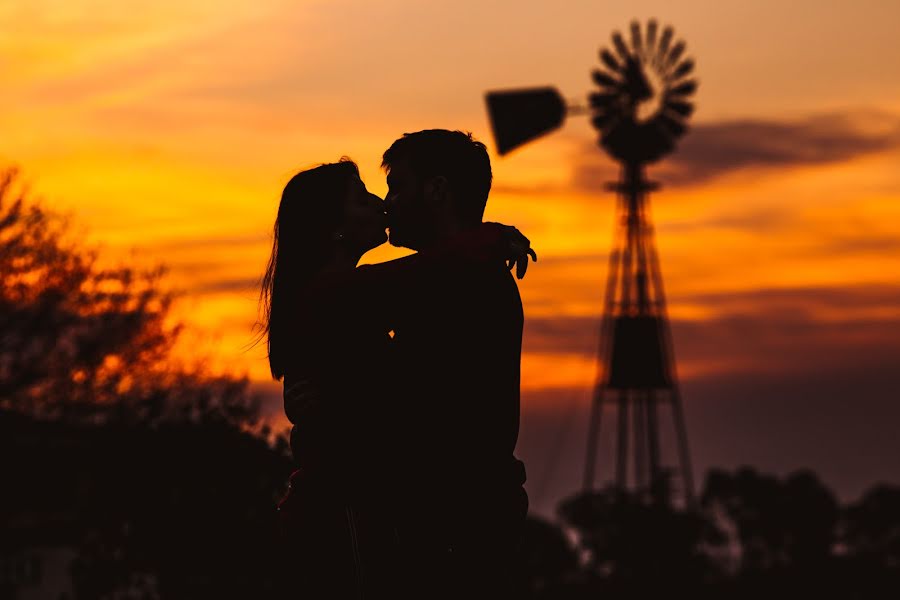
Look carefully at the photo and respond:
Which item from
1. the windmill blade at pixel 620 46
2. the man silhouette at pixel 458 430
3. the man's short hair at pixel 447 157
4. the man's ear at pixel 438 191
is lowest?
the man silhouette at pixel 458 430

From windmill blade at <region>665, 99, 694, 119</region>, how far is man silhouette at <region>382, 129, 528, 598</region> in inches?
2009

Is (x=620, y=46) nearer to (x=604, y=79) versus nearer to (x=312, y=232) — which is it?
(x=604, y=79)

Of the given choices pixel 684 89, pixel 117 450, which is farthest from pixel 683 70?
pixel 117 450

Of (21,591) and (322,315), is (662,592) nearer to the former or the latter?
(21,591)

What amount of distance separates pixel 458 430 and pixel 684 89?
52295 mm

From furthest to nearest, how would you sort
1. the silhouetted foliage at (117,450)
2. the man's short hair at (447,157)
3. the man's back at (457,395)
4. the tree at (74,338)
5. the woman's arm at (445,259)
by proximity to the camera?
the tree at (74,338)
the silhouetted foliage at (117,450)
the man's short hair at (447,157)
the woman's arm at (445,259)
the man's back at (457,395)

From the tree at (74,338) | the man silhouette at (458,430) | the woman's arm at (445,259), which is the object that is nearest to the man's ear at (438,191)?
the woman's arm at (445,259)

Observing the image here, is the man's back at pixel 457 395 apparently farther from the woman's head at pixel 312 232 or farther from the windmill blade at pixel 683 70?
the windmill blade at pixel 683 70

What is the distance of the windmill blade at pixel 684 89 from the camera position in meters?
57.8

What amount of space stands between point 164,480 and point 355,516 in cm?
1521

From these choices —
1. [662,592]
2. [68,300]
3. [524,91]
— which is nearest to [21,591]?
[68,300]

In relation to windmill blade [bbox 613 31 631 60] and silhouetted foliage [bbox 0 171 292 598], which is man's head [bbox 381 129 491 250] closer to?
silhouetted foliage [bbox 0 171 292 598]

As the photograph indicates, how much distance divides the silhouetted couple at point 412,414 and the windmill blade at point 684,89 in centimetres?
5139

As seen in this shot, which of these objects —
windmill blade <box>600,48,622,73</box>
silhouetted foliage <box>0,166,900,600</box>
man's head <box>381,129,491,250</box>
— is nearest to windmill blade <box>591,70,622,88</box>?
windmill blade <box>600,48,622,73</box>
